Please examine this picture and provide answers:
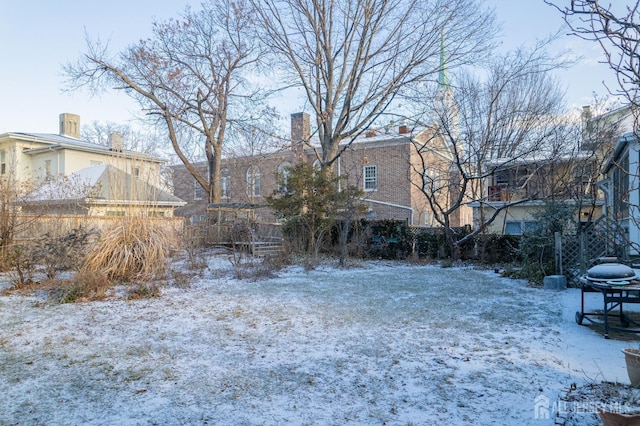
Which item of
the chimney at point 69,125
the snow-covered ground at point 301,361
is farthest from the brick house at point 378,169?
the snow-covered ground at point 301,361

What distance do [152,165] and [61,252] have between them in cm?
232

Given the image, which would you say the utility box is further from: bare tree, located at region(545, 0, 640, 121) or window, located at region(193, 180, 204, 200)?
window, located at region(193, 180, 204, 200)

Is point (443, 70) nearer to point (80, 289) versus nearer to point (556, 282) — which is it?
point (556, 282)

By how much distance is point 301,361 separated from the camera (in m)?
3.92

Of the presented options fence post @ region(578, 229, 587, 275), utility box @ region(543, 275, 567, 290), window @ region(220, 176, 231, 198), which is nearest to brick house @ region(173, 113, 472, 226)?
window @ region(220, 176, 231, 198)

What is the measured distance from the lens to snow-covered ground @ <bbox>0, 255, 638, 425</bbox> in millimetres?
2879

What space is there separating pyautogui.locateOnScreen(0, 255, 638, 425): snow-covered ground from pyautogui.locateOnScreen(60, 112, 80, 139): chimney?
2645cm

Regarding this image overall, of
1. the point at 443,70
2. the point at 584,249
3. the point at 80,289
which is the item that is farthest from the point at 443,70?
the point at 80,289

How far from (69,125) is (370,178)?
854 inches

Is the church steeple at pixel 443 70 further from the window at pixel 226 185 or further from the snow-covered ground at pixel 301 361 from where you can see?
the window at pixel 226 185

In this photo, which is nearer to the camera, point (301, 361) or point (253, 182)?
point (301, 361)

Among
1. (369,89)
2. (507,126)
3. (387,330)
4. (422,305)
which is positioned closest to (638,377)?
(387,330)

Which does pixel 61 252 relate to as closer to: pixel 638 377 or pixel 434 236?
pixel 638 377

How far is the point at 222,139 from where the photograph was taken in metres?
20.9
